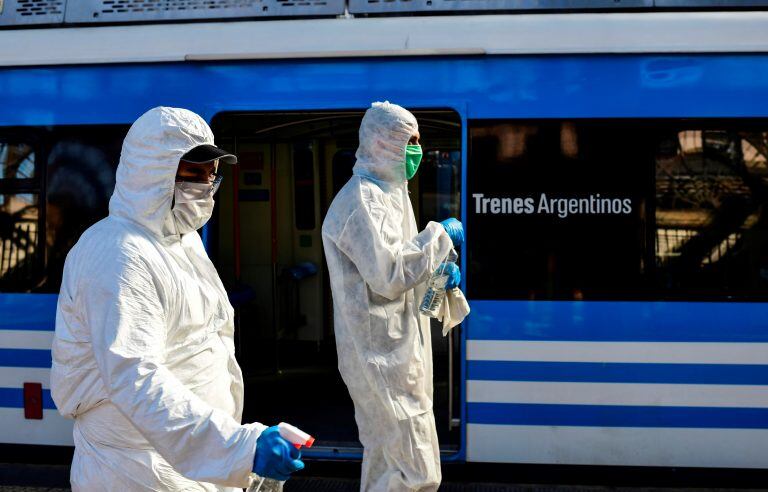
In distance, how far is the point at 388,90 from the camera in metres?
4.68

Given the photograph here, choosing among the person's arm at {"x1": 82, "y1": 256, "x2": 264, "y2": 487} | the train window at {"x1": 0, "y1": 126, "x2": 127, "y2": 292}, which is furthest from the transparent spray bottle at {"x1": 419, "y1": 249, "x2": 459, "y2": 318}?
the train window at {"x1": 0, "y1": 126, "x2": 127, "y2": 292}

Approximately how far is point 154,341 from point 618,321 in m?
3.12

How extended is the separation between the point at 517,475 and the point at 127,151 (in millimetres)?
3239

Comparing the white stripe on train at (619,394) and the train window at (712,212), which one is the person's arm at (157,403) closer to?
the white stripe on train at (619,394)

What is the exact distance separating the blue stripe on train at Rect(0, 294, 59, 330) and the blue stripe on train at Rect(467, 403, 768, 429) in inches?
94.9

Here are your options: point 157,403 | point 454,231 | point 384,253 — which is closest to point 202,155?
point 157,403

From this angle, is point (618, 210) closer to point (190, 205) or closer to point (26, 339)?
point (190, 205)

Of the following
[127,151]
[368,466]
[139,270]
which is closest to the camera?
[139,270]

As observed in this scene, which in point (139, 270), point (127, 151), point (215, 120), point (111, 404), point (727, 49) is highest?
point (727, 49)

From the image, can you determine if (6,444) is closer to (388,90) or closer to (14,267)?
(14,267)

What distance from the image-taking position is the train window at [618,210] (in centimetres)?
456

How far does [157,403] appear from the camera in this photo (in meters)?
1.90

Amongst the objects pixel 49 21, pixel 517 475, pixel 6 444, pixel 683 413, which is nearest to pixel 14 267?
pixel 6 444

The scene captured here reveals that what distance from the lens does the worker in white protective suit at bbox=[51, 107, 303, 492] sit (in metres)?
1.90
